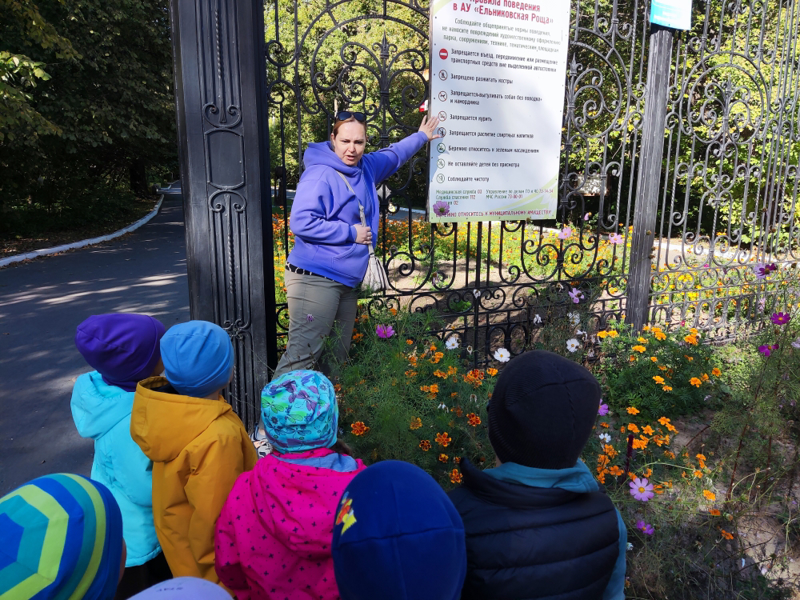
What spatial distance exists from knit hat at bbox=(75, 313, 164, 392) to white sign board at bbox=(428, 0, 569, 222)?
2.16m

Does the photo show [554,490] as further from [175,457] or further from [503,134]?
[503,134]

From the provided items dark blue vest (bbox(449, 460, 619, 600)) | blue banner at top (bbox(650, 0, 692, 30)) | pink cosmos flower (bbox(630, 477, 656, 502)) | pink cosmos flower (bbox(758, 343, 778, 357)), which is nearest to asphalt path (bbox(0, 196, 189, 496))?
dark blue vest (bbox(449, 460, 619, 600))

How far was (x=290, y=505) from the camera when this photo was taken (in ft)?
4.81

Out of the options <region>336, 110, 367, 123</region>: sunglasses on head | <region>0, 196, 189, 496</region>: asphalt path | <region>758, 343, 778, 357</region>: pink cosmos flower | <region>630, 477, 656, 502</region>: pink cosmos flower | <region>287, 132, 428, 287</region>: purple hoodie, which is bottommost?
<region>0, 196, 189, 496</region>: asphalt path

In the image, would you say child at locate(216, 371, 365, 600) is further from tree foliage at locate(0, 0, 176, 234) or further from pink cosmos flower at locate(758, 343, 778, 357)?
tree foliage at locate(0, 0, 176, 234)

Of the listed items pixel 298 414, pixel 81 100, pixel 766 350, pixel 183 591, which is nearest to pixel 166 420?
pixel 298 414

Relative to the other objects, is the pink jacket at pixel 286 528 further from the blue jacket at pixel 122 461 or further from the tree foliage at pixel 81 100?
the tree foliage at pixel 81 100

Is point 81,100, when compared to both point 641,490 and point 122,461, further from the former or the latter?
point 641,490

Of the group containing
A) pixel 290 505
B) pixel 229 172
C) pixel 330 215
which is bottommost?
pixel 290 505

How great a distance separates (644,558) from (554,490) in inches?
→ 48.4

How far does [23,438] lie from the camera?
3574mm

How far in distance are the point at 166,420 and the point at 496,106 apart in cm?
300

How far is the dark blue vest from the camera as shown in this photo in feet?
4.09

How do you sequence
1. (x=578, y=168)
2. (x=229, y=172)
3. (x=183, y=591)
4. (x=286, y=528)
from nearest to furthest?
(x=183, y=591) < (x=286, y=528) < (x=229, y=172) < (x=578, y=168)
